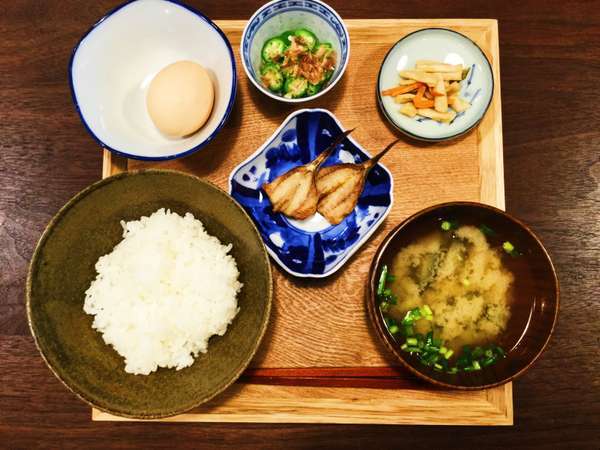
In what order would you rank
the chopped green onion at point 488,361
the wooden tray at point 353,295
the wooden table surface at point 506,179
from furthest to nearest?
the wooden table surface at point 506,179
the wooden tray at point 353,295
the chopped green onion at point 488,361

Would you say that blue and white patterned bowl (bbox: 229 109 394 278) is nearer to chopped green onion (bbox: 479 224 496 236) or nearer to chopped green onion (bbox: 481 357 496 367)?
chopped green onion (bbox: 479 224 496 236)

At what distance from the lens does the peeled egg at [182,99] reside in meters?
1.84

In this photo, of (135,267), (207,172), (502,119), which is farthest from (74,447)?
(502,119)

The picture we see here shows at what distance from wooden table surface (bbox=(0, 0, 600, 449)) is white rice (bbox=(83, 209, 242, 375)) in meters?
0.43

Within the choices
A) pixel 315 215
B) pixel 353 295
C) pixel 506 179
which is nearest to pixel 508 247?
pixel 506 179

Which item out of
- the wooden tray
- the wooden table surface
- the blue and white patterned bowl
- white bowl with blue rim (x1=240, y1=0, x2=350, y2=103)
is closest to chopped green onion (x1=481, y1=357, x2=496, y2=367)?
the wooden tray

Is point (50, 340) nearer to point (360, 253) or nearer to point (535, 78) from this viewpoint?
point (360, 253)

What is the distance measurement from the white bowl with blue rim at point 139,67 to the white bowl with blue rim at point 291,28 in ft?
0.41

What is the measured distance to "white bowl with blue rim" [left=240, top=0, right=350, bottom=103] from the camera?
1.88 m

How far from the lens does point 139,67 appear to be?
2.00m

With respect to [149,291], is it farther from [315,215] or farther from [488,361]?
[488,361]

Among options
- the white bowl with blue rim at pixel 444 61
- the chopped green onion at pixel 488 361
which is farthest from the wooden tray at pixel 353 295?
the chopped green onion at pixel 488 361

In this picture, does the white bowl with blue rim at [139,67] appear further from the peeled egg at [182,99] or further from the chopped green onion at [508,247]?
the chopped green onion at [508,247]

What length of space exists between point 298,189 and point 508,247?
2.62 feet
